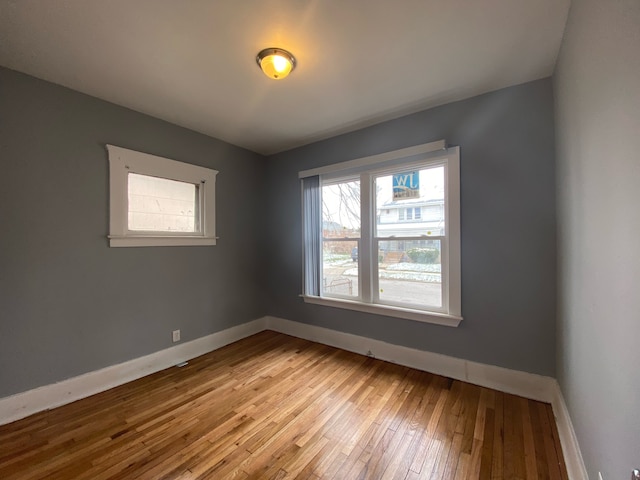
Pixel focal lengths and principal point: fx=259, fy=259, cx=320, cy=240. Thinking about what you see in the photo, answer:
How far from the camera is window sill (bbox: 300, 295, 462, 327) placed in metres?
2.46

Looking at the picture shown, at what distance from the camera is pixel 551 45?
5.74ft

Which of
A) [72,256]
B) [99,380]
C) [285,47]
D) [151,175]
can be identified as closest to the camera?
[285,47]

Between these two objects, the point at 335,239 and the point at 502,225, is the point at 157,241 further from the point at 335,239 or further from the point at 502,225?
the point at 502,225

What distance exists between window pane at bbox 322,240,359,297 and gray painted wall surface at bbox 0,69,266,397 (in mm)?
1556

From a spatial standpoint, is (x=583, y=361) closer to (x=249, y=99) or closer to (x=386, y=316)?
(x=386, y=316)

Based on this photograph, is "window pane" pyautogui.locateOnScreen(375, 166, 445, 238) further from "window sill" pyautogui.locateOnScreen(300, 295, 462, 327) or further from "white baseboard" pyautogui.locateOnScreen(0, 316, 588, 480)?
"white baseboard" pyautogui.locateOnScreen(0, 316, 588, 480)

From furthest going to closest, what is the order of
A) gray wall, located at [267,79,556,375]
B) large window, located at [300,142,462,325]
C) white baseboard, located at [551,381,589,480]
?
large window, located at [300,142,462,325] → gray wall, located at [267,79,556,375] → white baseboard, located at [551,381,589,480]

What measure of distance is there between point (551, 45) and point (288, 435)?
10.5 ft

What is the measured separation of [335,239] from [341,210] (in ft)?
1.24

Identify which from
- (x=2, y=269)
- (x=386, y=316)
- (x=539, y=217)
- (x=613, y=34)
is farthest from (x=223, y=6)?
(x=386, y=316)

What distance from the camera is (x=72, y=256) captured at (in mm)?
2195

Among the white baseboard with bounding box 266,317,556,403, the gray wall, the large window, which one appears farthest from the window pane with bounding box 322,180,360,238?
the white baseboard with bounding box 266,317,556,403

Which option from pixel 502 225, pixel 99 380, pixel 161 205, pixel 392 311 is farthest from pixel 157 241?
pixel 502 225

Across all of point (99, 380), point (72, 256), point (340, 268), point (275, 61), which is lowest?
point (99, 380)
